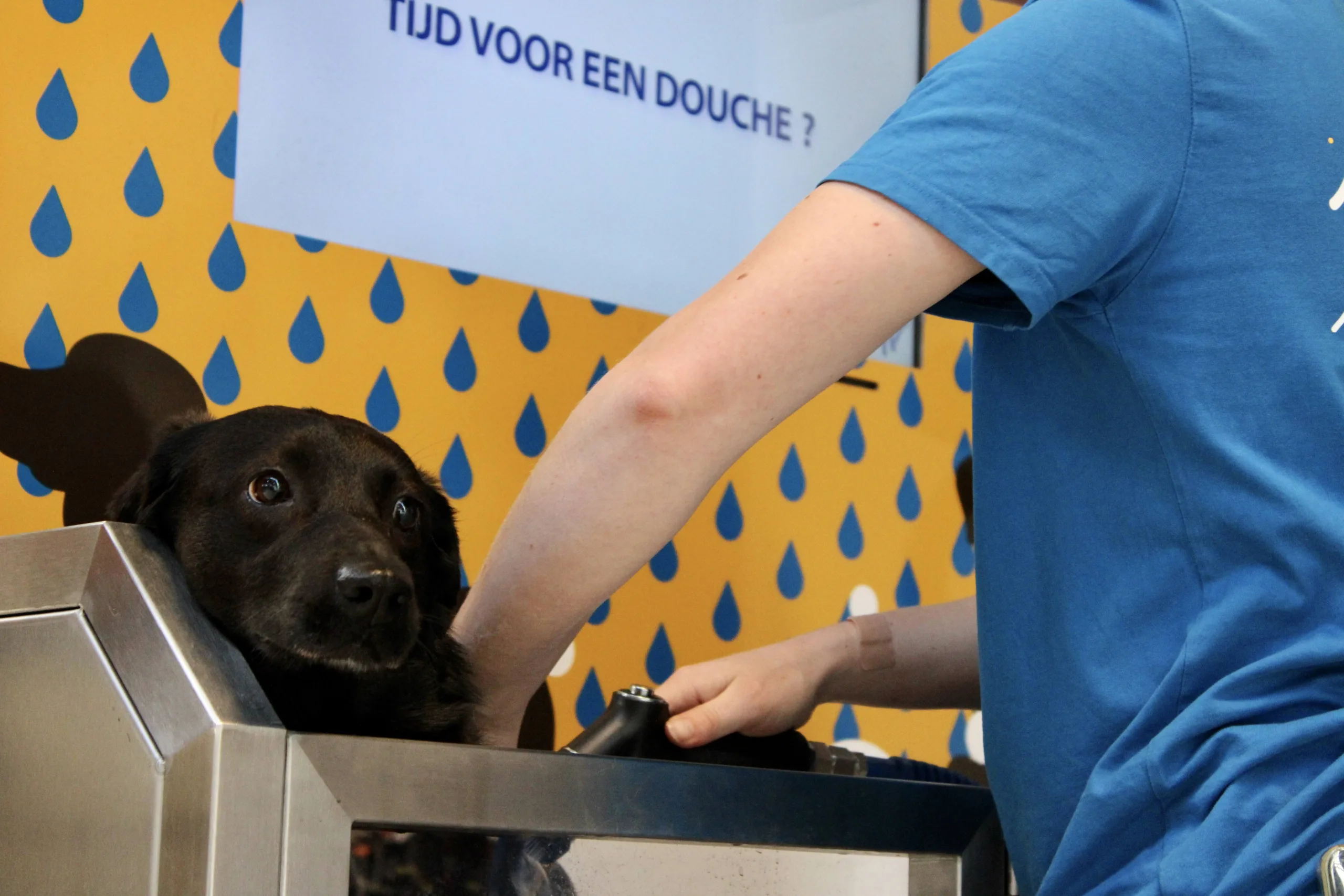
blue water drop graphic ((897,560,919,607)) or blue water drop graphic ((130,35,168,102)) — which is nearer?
blue water drop graphic ((130,35,168,102))

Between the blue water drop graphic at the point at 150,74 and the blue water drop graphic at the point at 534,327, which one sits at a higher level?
the blue water drop graphic at the point at 150,74

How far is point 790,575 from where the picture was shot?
1.86m

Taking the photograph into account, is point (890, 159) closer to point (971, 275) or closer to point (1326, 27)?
point (971, 275)

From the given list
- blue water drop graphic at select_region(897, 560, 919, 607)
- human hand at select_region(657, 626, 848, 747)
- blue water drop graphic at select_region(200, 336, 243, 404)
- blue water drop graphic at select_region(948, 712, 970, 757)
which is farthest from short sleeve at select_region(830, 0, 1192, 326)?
blue water drop graphic at select_region(948, 712, 970, 757)

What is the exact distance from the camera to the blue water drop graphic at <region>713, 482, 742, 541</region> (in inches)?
70.7

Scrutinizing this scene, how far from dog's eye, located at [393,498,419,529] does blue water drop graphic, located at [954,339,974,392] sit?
1.27m

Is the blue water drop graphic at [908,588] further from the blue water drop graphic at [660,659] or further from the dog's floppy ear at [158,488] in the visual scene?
the dog's floppy ear at [158,488]

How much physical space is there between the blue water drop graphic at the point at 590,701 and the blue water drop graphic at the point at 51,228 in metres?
0.77

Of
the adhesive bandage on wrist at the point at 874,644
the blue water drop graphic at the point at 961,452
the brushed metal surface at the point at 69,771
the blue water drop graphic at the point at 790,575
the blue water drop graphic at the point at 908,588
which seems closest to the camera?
the brushed metal surface at the point at 69,771

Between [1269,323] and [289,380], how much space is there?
105 centimetres

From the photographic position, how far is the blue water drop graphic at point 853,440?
1.95 meters

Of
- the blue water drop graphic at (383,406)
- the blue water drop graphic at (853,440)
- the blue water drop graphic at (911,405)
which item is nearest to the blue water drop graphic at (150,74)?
the blue water drop graphic at (383,406)

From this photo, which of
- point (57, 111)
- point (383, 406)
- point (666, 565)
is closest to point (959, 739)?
point (666, 565)

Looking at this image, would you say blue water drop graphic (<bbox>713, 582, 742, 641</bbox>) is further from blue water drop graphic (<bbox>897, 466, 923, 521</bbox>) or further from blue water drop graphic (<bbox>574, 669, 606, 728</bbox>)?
blue water drop graphic (<bbox>897, 466, 923, 521</bbox>)
